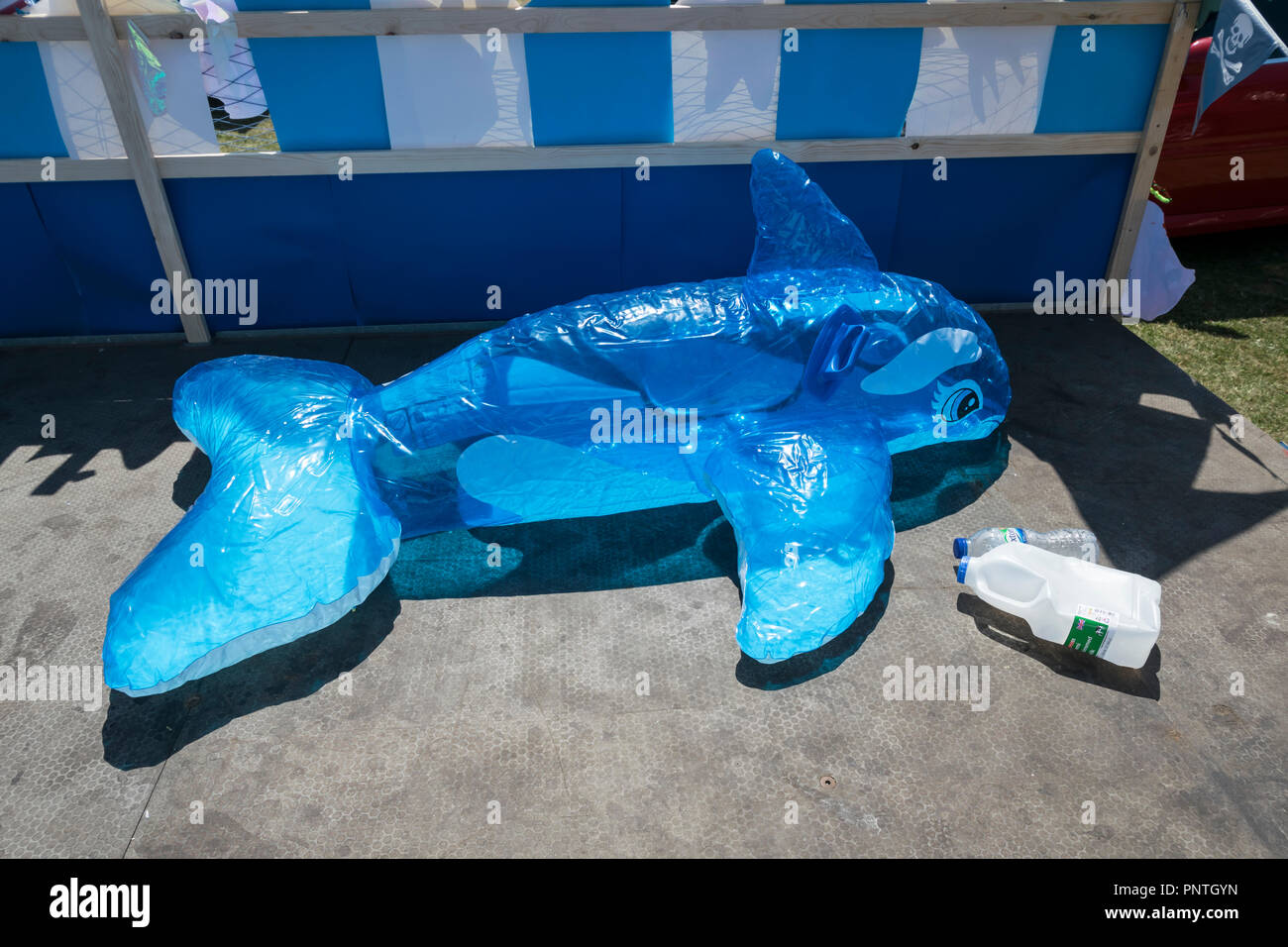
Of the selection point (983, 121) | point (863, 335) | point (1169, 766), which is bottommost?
point (1169, 766)

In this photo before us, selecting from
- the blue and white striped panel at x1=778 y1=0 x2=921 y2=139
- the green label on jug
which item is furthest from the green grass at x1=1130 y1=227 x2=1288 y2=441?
the green label on jug

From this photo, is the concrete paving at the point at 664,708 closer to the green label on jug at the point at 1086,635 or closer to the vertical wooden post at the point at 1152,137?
the green label on jug at the point at 1086,635

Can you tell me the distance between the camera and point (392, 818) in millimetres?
2691

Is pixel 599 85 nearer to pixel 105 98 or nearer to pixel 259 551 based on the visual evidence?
pixel 105 98

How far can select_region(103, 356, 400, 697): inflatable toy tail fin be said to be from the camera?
287 cm

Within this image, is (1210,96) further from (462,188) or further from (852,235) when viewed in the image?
(462,188)

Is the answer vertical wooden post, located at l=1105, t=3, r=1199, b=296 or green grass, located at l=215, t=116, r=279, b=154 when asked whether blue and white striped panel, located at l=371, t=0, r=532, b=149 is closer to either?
green grass, located at l=215, t=116, r=279, b=154

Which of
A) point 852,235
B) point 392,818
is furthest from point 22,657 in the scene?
point 852,235

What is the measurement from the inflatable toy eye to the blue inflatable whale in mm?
10

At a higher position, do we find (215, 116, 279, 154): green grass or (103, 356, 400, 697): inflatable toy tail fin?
(215, 116, 279, 154): green grass

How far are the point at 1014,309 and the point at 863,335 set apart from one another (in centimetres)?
248

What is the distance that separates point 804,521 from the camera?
131 inches

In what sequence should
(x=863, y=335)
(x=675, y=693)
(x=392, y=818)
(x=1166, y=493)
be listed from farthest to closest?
(x=1166, y=493) → (x=863, y=335) → (x=675, y=693) → (x=392, y=818)

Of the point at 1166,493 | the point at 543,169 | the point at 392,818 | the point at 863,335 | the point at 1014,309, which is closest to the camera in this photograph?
the point at 392,818
